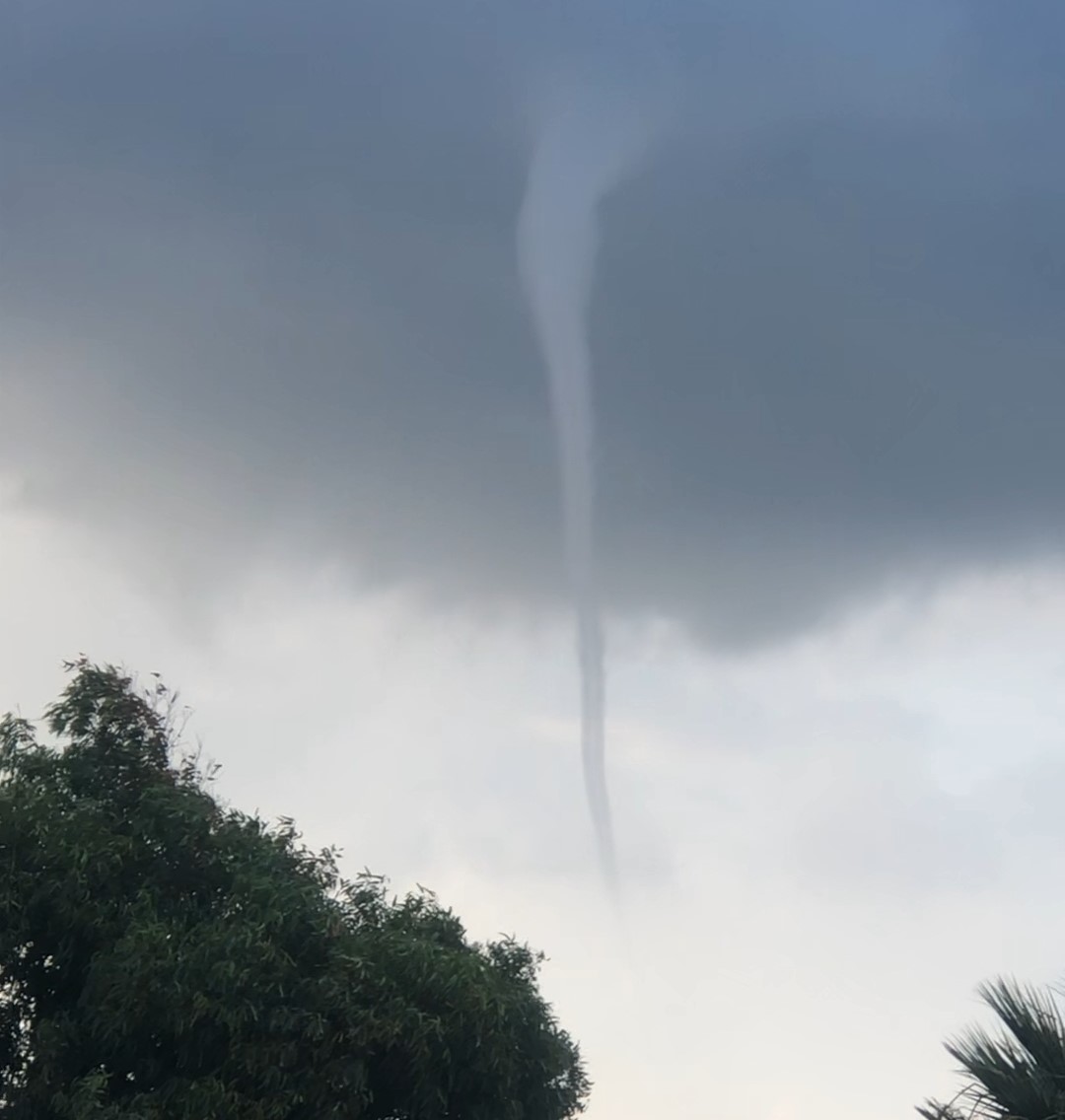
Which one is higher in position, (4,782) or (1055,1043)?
(4,782)

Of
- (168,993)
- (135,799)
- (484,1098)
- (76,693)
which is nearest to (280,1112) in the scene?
(168,993)

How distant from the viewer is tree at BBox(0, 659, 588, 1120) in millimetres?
18094

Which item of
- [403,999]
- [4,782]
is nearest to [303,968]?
[403,999]


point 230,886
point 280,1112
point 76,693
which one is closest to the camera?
point 280,1112

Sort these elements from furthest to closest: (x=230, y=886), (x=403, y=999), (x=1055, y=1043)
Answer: (x=230, y=886) < (x=403, y=999) < (x=1055, y=1043)

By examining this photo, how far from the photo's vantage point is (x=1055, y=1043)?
10.7m

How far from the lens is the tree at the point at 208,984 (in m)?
18.1

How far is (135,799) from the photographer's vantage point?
21.2 metres

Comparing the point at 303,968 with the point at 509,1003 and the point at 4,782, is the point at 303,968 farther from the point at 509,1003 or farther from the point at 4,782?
the point at 4,782

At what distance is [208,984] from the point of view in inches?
713

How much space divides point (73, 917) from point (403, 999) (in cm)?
475

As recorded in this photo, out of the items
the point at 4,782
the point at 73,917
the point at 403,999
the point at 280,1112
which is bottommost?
the point at 280,1112

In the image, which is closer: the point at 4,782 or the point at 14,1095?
the point at 14,1095

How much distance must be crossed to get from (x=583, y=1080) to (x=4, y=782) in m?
10.4
